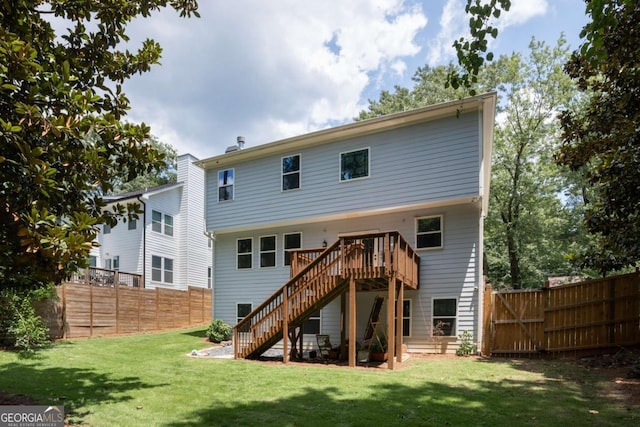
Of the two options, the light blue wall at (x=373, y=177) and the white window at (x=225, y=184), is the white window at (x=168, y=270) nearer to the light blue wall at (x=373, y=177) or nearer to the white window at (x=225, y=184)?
the light blue wall at (x=373, y=177)

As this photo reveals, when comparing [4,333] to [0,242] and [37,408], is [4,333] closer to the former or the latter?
[37,408]

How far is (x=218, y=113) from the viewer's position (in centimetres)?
1959

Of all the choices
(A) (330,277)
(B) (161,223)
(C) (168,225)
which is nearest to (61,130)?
(A) (330,277)

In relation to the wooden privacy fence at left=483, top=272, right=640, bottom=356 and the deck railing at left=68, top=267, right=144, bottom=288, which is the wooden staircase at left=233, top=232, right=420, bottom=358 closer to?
the wooden privacy fence at left=483, top=272, right=640, bottom=356

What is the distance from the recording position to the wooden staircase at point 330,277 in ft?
32.1

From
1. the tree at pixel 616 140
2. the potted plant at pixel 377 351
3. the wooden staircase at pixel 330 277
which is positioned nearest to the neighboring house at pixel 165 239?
the wooden staircase at pixel 330 277

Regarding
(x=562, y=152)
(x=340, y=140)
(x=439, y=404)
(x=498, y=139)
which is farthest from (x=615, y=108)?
(x=498, y=139)

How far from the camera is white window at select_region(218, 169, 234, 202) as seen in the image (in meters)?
16.1

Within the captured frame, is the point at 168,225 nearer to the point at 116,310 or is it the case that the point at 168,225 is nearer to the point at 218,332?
the point at 116,310

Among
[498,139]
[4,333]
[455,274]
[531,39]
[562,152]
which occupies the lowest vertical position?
[4,333]

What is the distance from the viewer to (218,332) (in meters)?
14.4

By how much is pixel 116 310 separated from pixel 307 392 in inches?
485

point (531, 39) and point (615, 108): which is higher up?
point (531, 39)

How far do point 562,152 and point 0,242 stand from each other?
10742mm
